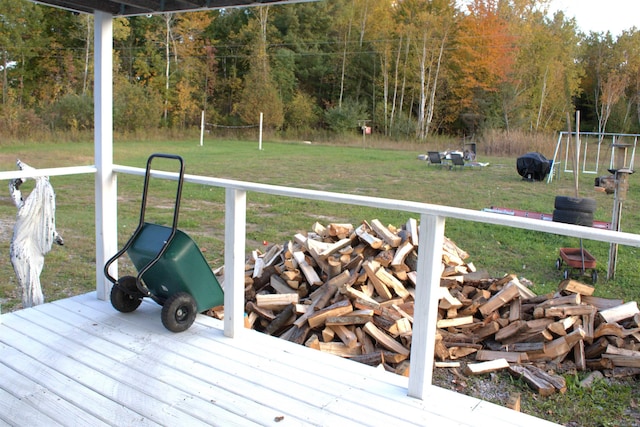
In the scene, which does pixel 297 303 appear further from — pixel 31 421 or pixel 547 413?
pixel 31 421

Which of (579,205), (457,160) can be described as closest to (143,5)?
(579,205)

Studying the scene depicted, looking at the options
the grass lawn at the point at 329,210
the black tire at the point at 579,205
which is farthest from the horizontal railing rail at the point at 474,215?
the black tire at the point at 579,205

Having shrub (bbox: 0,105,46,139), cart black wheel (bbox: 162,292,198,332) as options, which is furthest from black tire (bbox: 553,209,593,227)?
shrub (bbox: 0,105,46,139)

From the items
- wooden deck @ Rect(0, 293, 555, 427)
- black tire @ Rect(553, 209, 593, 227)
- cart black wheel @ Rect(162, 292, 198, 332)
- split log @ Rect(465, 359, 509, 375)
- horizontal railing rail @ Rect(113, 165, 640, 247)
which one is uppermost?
horizontal railing rail @ Rect(113, 165, 640, 247)

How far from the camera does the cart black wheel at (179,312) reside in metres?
2.89

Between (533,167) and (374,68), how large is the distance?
24.6m

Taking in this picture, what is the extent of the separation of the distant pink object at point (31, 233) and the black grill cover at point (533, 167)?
40.8 ft

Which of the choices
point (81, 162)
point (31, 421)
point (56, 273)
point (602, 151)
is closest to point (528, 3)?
point (602, 151)

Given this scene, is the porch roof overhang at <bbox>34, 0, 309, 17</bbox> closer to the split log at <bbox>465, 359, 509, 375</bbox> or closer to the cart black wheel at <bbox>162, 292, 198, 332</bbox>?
the cart black wheel at <bbox>162, 292, 198, 332</bbox>

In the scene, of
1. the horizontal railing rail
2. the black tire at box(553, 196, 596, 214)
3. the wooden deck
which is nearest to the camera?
the horizontal railing rail

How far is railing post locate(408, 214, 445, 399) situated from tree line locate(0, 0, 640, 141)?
2864 centimetres

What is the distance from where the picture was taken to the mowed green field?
5.92 m

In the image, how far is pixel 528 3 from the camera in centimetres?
3650

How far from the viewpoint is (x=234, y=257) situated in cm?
281
